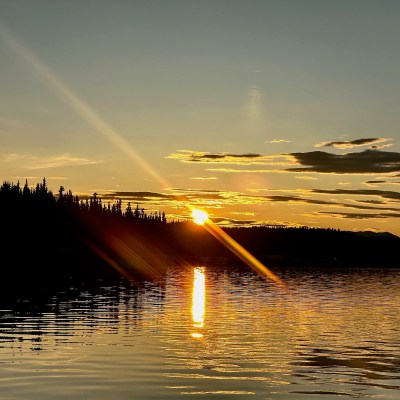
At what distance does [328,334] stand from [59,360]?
21678 mm

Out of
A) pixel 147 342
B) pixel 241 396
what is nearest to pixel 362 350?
pixel 147 342

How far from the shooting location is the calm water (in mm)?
30203

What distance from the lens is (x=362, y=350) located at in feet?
141

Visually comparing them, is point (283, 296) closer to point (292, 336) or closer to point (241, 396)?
point (292, 336)

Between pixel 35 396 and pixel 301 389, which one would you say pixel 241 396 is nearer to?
pixel 301 389

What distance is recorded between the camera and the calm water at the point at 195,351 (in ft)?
99.1

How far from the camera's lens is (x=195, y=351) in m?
40.9

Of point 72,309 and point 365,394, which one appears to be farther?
point 72,309

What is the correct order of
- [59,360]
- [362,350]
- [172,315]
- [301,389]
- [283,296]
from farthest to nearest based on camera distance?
1. [283,296]
2. [172,315]
3. [362,350]
4. [59,360]
5. [301,389]

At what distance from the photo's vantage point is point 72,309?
6625 cm

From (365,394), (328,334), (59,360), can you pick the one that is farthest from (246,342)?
(365,394)

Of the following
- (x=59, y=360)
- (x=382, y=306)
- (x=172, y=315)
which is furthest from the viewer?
(x=382, y=306)

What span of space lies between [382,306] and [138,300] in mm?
25464

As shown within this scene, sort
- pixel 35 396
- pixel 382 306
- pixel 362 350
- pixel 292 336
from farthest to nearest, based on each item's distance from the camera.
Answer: pixel 382 306
pixel 292 336
pixel 362 350
pixel 35 396
